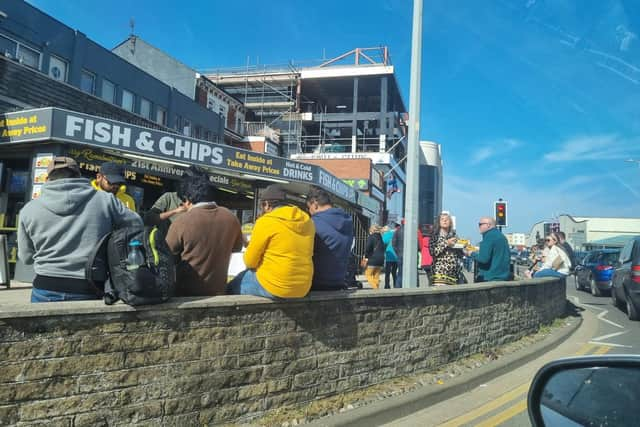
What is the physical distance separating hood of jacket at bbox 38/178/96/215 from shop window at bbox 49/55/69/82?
1424cm

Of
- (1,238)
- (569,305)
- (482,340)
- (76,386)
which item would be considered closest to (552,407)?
(76,386)

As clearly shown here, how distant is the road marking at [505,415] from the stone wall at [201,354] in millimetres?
939

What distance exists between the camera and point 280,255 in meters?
3.63

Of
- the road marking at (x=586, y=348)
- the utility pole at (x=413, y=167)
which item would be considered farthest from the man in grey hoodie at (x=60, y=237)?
the road marking at (x=586, y=348)

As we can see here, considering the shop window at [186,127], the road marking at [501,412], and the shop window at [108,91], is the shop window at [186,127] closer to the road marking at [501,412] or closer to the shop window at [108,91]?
the shop window at [108,91]

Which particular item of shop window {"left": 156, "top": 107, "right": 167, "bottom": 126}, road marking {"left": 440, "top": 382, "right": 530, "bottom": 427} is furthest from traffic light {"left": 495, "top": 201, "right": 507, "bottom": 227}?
shop window {"left": 156, "top": 107, "right": 167, "bottom": 126}

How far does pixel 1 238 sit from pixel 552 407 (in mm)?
9177

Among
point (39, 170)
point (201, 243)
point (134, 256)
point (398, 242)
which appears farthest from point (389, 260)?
point (134, 256)

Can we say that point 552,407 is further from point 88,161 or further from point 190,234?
point 88,161

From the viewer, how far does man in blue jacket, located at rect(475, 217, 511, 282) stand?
23.6ft

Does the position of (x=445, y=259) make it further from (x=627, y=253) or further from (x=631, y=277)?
(x=627, y=253)

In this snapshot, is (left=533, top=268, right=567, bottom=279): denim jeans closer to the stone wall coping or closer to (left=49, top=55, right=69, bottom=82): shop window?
→ the stone wall coping

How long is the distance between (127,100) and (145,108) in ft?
3.66

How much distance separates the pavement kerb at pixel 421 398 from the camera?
12.3 ft
